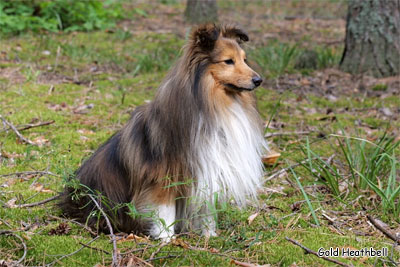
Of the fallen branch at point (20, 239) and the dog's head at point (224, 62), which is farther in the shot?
the dog's head at point (224, 62)

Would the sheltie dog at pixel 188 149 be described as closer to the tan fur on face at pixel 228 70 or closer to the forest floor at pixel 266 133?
the tan fur on face at pixel 228 70

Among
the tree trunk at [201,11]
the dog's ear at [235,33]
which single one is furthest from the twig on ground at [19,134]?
the tree trunk at [201,11]

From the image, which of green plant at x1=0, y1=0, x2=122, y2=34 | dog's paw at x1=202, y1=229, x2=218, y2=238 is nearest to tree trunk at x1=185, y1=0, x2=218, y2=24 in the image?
green plant at x1=0, y1=0, x2=122, y2=34

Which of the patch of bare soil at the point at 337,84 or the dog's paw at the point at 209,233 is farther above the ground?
the patch of bare soil at the point at 337,84

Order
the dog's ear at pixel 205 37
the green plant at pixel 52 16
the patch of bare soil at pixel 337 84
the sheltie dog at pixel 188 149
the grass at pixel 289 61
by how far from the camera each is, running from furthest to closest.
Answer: the green plant at pixel 52 16 → the grass at pixel 289 61 → the patch of bare soil at pixel 337 84 → the dog's ear at pixel 205 37 → the sheltie dog at pixel 188 149

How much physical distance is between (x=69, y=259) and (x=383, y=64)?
19.8ft

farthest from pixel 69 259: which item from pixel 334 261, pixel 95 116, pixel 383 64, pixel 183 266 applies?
pixel 383 64

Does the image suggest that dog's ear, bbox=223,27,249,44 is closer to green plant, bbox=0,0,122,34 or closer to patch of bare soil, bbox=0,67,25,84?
patch of bare soil, bbox=0,67,25,84

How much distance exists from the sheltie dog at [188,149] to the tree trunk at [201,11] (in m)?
7.23

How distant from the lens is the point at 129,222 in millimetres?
3805

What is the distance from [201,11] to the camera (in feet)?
36.6

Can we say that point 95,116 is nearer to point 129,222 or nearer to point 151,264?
point 129,222

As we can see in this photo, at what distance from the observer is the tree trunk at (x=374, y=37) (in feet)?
24.7

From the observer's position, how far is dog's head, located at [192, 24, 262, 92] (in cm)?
374
